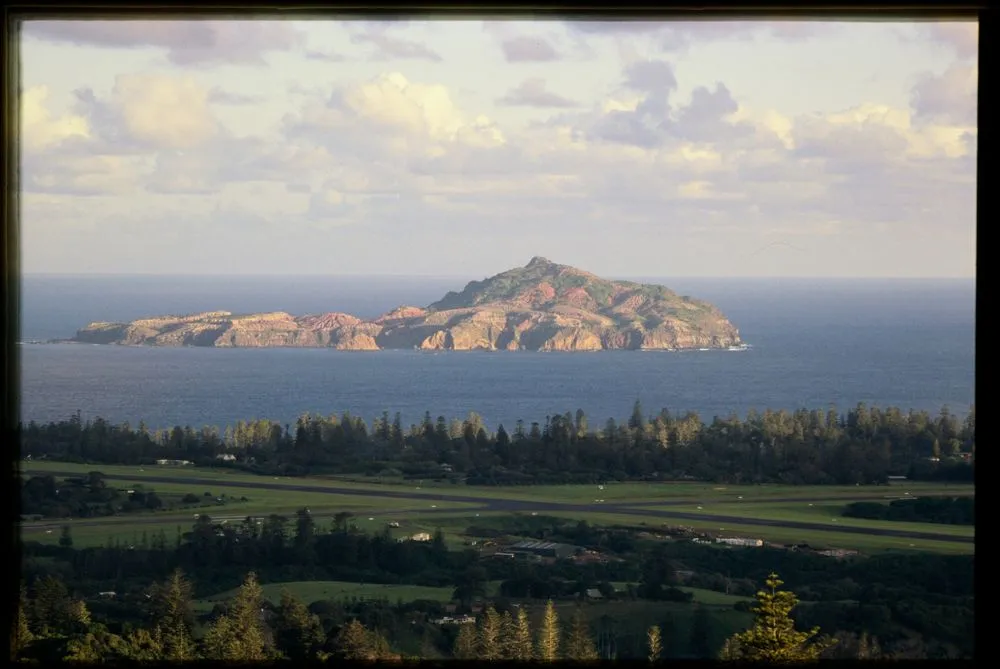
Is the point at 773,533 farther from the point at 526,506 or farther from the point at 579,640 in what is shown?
the point at 579,640

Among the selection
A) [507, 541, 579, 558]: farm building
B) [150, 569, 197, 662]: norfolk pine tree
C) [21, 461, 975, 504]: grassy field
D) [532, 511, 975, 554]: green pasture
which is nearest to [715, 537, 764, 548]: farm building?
[532, 511, 975, 554]: green pasture

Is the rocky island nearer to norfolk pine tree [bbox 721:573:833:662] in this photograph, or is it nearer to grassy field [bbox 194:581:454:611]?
grassy field [bbox 194:581:454:611]

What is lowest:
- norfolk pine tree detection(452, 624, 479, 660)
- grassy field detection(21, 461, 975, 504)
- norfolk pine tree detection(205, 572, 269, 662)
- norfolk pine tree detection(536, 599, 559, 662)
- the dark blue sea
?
norfolk pine tree detection(452, 624, 479, 660)

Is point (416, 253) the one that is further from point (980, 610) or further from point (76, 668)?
point (980, 610)

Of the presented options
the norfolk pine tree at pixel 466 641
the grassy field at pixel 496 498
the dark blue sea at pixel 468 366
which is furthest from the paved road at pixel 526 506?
the norfolk pine tree at pixel 466 641

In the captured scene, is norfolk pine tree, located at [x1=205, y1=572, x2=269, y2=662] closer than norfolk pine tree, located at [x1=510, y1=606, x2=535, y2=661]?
Yes

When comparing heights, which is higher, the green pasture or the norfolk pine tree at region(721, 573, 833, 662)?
the green pasture
